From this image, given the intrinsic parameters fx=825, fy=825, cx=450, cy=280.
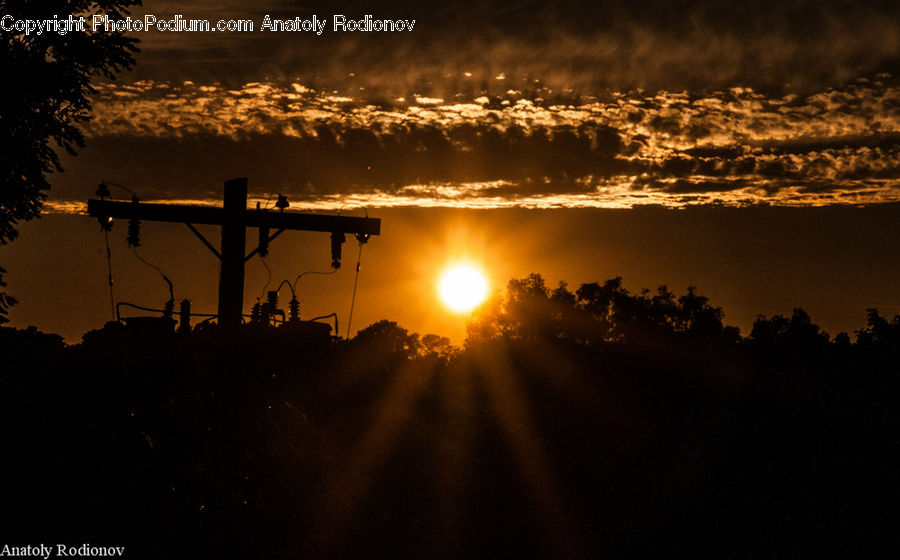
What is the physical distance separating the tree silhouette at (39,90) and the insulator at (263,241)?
480 cm

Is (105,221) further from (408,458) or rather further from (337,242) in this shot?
(408,458)

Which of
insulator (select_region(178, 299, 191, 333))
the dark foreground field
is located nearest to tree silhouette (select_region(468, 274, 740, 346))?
the dark foreground field

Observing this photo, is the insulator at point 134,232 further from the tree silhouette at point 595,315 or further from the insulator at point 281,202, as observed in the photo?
the tree silhouette at point 595,315

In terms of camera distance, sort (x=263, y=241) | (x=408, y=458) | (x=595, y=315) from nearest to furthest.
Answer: (x=263, y=241) < (x=408, y=458) < (x=595, y=315)

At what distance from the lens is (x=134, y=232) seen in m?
13.1

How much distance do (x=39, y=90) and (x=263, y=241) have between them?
5101mm

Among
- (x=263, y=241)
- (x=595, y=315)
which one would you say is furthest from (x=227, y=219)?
(x=595, y=315)

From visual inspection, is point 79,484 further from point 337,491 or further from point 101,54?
point 101,54

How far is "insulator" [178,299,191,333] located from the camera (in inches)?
593

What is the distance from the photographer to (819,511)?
14.4 meters

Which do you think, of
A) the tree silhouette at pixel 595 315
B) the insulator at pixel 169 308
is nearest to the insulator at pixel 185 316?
the insulator at pixel 169 308

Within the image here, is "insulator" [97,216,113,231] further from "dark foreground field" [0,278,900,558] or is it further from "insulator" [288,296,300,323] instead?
"insulator" [288,296,300,323]

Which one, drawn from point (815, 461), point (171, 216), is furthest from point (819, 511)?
point (171, 216)

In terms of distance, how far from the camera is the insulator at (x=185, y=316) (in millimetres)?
15055
